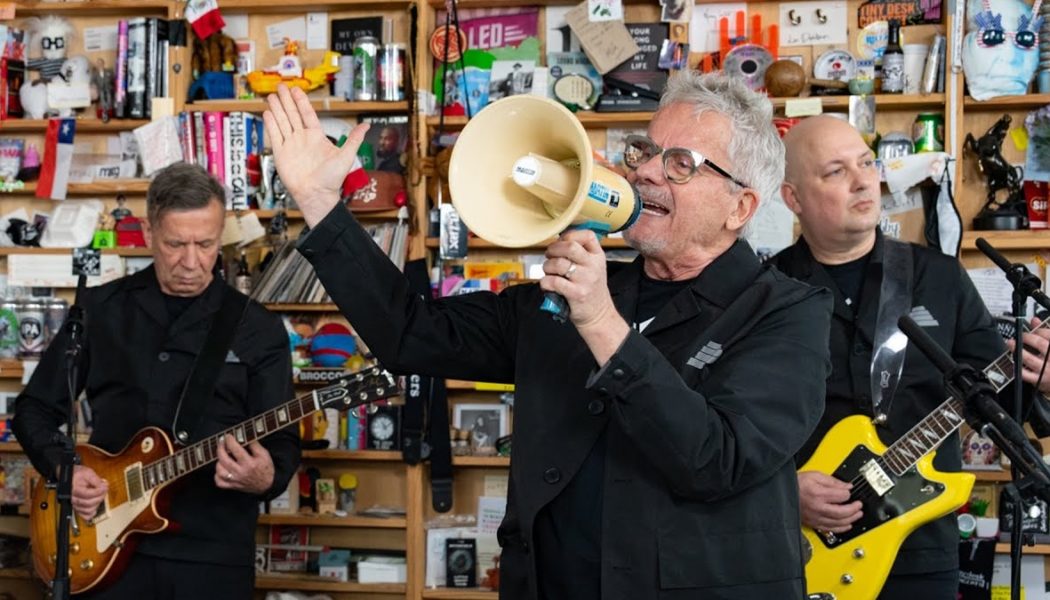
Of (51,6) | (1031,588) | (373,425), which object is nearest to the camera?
(1031,588)

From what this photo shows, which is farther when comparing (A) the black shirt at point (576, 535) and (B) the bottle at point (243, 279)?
(B) the bottle at point (243, 279)

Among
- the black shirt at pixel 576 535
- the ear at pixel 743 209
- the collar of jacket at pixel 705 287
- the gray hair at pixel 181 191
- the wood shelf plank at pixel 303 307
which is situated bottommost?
the black shirt at pixel 576 535

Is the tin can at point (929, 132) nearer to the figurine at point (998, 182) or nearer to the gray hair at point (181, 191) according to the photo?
the figurine at point (998, 182)

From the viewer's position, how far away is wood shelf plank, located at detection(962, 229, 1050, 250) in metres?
4.41

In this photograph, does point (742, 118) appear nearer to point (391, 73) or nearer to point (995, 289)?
point (995, 289)

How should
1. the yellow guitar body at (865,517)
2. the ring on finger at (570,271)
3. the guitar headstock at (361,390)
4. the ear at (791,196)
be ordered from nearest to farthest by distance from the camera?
the ring on finger at (570,271)
the yellow guitar body at (865,517)
the guitar headstock at (361,390)
the ear at (791,196)

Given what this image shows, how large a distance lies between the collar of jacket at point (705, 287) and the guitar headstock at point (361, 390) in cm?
124

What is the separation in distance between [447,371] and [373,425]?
9.28ft

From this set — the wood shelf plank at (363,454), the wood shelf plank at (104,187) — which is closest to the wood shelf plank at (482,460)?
the wood shelf plank at (363,454)

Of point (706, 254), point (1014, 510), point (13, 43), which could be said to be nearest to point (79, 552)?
point (706, 254)

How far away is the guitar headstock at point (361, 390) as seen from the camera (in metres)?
3.19

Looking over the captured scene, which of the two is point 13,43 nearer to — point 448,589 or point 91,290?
point 91,290

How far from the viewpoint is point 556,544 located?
1.89m

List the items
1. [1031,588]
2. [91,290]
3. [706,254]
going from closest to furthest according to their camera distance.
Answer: [706,254], [91,290], [1031,588]
